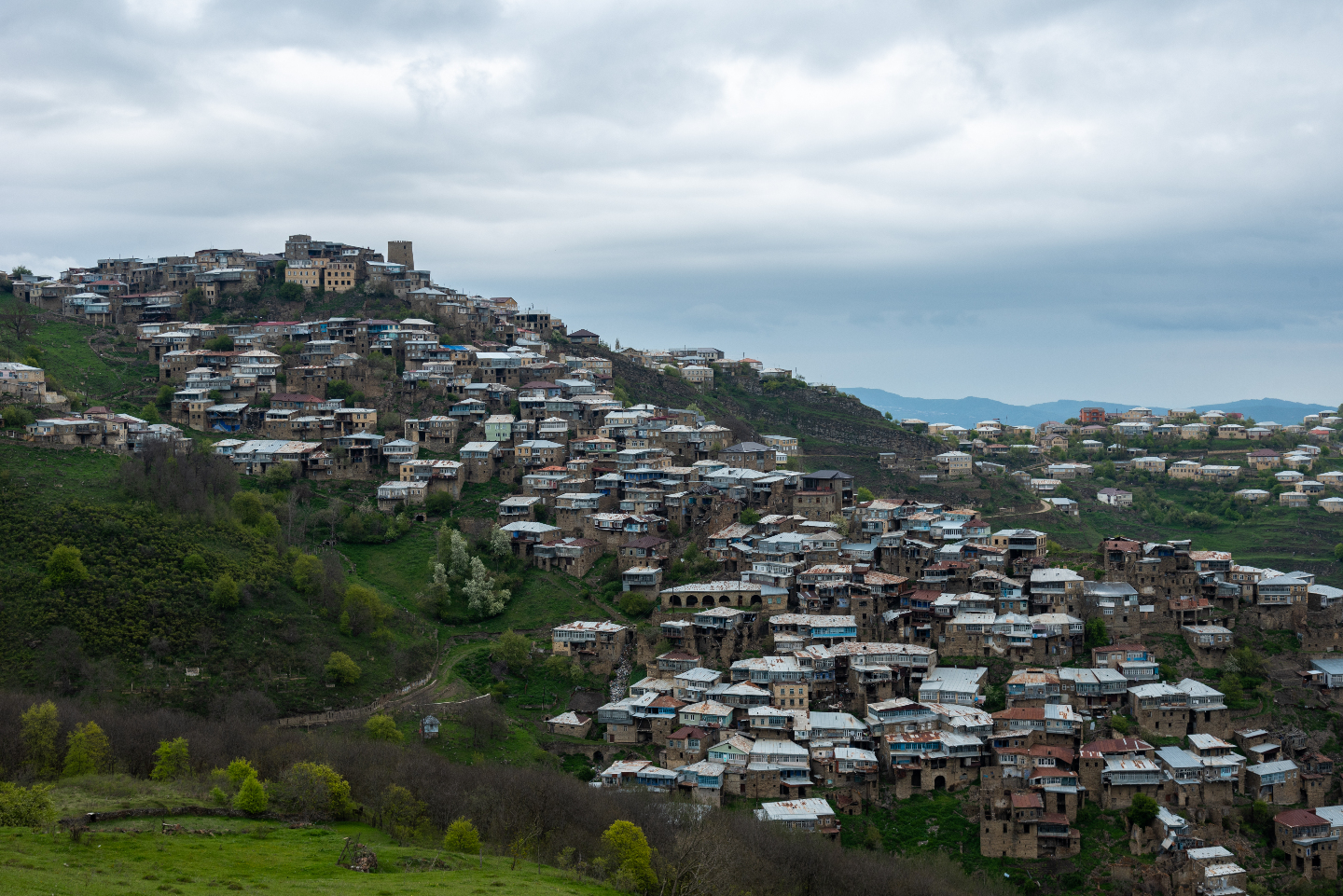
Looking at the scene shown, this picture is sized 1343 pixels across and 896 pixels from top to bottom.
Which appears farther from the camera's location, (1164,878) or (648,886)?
(1164,878)

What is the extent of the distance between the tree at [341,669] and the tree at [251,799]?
47.2 ft

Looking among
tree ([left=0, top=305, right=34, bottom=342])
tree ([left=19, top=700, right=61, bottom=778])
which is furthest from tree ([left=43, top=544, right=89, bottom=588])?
tree ([left=0, top=305, right=34, bottom=342])

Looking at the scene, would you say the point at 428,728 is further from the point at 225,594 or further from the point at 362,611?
the point at 225,594

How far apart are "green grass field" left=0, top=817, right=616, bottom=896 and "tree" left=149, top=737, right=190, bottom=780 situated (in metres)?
5.04

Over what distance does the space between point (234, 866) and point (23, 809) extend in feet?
22.0

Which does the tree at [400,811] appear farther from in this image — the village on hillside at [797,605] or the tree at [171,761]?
the village on hillside at [797,605]

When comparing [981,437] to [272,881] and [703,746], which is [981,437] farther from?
[272,881]

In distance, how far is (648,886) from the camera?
40688 millimetres

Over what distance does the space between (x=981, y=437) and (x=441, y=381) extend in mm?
65903

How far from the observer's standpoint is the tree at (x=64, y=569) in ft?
184

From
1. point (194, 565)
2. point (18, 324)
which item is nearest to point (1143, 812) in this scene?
point (194, 565)

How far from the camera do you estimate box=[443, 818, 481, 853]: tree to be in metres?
41.4

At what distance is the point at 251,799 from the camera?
41.9 meters

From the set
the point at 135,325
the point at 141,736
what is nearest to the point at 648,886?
the point at 141,736
